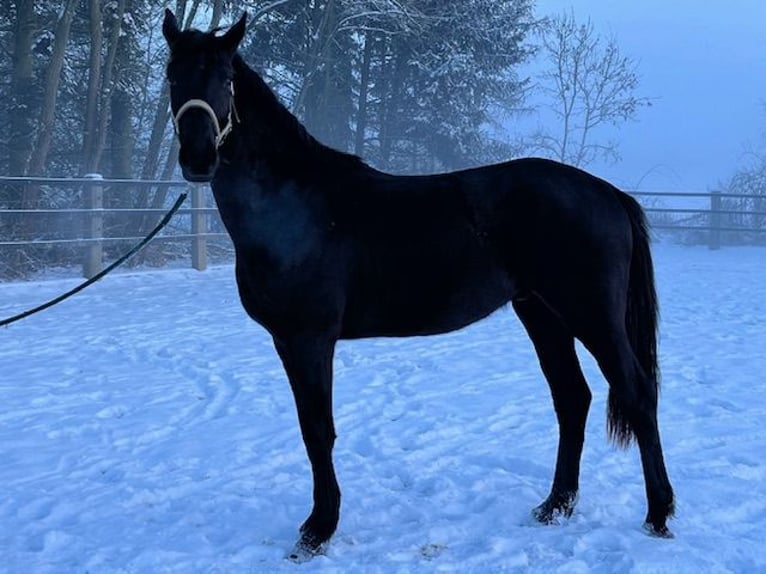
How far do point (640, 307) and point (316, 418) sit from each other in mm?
1398

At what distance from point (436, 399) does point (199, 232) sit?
7.68m

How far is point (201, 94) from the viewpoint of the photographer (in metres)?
2.29

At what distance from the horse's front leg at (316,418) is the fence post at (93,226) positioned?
7.77 meters

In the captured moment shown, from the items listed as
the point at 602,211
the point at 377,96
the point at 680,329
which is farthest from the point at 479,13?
the point at 602,211

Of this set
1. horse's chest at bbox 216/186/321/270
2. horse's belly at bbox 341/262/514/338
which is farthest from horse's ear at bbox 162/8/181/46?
horse's belly at bbox 341/262/514/338

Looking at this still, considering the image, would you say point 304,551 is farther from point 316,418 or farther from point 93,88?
point 93,88

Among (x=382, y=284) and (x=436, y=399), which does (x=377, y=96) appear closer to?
(x=436, y=399)

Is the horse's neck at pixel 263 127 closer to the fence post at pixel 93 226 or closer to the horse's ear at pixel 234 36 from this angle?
the horse's ear at pixel 234 36

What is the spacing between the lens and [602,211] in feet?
8.60

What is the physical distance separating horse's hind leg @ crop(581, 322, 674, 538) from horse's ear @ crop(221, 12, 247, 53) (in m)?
1.66

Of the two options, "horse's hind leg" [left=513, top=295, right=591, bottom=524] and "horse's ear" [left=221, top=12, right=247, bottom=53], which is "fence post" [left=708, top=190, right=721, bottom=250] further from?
"horse's ear" [left=221, top=12, right=247, bottom=53]

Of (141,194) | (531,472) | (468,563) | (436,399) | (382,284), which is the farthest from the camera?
(141,194)

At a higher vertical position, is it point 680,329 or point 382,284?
point 382,284

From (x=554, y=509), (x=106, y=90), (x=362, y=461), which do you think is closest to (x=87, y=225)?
(x=106, y=90)
